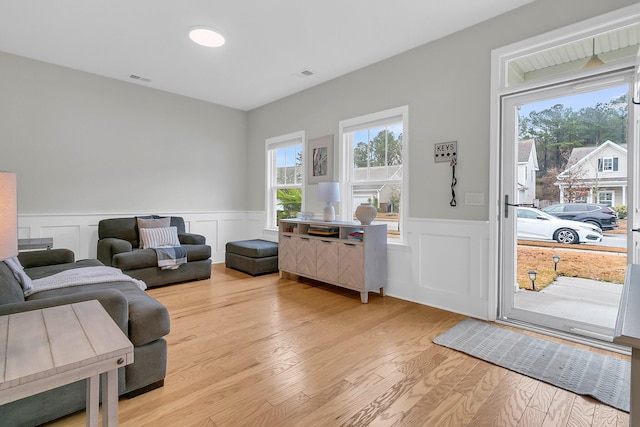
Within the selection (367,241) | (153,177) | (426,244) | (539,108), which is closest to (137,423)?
(367,241)

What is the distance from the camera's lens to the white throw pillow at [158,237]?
423 cm

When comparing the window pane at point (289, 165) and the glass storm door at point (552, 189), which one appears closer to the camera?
the glass storm door at point (552, 189)

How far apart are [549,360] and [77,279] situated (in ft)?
11.0

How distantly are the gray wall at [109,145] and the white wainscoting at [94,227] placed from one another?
0.10m

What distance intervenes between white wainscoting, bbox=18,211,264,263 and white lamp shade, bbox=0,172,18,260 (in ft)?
12.8

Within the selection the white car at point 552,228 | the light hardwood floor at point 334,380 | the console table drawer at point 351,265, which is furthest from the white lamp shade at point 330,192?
the white car at point 552,228

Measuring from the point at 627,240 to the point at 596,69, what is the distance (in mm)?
1280

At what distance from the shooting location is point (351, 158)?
13.8ft

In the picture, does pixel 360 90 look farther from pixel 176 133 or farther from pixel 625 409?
pixel 625 409

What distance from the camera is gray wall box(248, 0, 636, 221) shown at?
2682 mm

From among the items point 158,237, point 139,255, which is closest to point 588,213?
point 139,255

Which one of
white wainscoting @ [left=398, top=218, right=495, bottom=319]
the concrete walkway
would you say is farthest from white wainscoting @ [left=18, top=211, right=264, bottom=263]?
the concrete walkway

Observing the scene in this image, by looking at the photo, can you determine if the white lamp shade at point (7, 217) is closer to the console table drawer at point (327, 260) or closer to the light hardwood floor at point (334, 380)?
the light hardwood floor at point (334, 380)

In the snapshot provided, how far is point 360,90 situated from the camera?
3.96m
